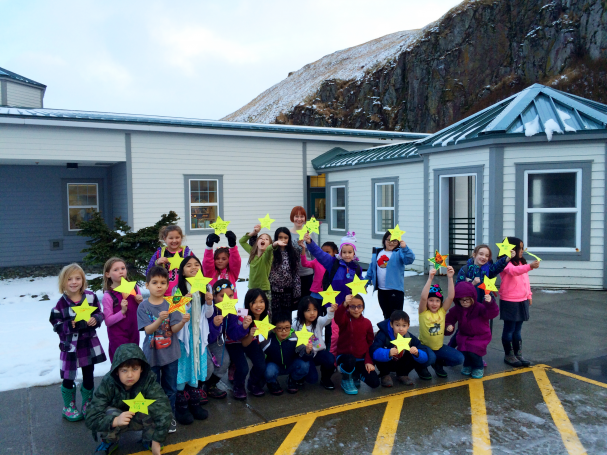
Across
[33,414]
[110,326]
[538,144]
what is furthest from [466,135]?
[33,414]

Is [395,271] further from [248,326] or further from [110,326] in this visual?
[110,326]

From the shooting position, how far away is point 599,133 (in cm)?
830

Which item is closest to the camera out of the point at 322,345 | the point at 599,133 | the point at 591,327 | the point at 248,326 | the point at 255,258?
the point at 248,326

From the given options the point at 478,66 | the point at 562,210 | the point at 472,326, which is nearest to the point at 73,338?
the point at 472,326

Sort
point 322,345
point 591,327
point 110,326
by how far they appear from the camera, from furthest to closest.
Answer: point 591,327 → point 322,345 → point 110,326

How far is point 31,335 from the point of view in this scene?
20.4 feet

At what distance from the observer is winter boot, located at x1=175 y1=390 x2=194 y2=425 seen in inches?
148

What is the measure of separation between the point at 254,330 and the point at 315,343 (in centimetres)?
66

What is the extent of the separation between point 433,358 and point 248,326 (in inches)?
75.7

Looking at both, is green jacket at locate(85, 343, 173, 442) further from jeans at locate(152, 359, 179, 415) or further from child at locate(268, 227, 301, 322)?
child at locate(268, 227, 301, 322)

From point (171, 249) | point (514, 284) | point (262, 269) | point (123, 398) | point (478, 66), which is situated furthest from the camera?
point (478, 66)

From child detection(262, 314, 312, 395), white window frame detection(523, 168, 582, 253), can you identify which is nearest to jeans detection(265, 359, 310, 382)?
child detection(262, 314, 312, 395)

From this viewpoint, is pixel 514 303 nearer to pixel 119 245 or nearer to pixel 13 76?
pixel 119 245

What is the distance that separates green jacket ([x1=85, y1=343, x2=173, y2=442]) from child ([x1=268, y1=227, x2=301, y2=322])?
1920 mm
